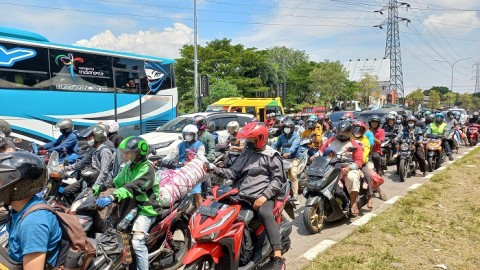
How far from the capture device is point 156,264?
4.36 meters

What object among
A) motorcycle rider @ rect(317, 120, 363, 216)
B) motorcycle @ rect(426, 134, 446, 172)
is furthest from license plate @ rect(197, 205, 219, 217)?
motorcycle @ rect(426, 134, 446, 172)

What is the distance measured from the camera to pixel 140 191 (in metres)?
3.74

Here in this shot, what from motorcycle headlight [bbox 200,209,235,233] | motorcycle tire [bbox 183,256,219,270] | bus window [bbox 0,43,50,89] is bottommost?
motorcycle tire [bbox 183,256,219,270]

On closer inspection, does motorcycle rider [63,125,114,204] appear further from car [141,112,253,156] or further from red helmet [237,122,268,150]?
car [141,112,253,156]

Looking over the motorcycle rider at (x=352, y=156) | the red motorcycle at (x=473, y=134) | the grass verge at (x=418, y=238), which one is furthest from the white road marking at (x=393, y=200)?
the red motorcycle at (x=473, y=134)

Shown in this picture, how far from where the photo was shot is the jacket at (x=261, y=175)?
159 inches

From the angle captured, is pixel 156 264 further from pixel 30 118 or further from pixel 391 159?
pixel 391 159

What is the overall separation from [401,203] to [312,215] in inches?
89.0

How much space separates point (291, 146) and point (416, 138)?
14.3 ft

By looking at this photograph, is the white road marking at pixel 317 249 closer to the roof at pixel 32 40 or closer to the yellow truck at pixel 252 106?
the roof at pixel 32 40

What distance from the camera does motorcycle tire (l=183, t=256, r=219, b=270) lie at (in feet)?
11.0

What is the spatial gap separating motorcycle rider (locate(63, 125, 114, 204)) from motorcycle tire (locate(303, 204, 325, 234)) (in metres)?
2.71

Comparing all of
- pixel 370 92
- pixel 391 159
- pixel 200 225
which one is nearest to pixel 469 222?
pixel 200 225

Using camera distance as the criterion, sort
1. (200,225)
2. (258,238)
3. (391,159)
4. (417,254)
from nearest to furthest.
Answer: (200,225) < (258,238) < (417,254) < (391,159)
